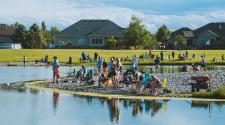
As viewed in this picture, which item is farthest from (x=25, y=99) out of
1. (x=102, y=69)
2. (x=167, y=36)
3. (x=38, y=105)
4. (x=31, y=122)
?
(x=167, y=36)

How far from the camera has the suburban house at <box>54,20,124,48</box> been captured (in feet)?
493

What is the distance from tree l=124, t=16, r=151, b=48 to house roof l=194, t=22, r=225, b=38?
82.0 feet

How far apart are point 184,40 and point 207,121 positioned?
134m

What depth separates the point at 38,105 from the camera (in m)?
32.2

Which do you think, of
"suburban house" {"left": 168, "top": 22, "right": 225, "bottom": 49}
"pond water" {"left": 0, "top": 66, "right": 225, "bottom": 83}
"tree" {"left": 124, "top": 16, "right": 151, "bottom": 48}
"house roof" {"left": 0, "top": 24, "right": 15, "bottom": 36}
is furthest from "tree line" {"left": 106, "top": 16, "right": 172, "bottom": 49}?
"pond water" {"left": 0, "top": 66, "right": 225, "bottom": 83}

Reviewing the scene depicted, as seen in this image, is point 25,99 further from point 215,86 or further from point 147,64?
point 147,64

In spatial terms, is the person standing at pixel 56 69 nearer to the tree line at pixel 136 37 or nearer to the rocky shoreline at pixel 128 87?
the rocky shoreline at pixel 128 87

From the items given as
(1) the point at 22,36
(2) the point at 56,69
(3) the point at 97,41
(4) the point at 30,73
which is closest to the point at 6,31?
(1) the point at 22,36

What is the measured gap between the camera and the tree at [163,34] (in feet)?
515

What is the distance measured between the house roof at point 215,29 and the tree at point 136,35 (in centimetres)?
2500

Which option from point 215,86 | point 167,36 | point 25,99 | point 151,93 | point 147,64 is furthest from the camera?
point 167,36

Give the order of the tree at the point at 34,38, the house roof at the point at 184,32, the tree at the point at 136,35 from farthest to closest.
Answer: the house roof at the point at 184,32
the tree at the point at 34,38
the tree at the point at 136,35

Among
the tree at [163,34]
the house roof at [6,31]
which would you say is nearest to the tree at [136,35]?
the tree at [163,34]

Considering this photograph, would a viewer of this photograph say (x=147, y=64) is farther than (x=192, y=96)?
Yes
